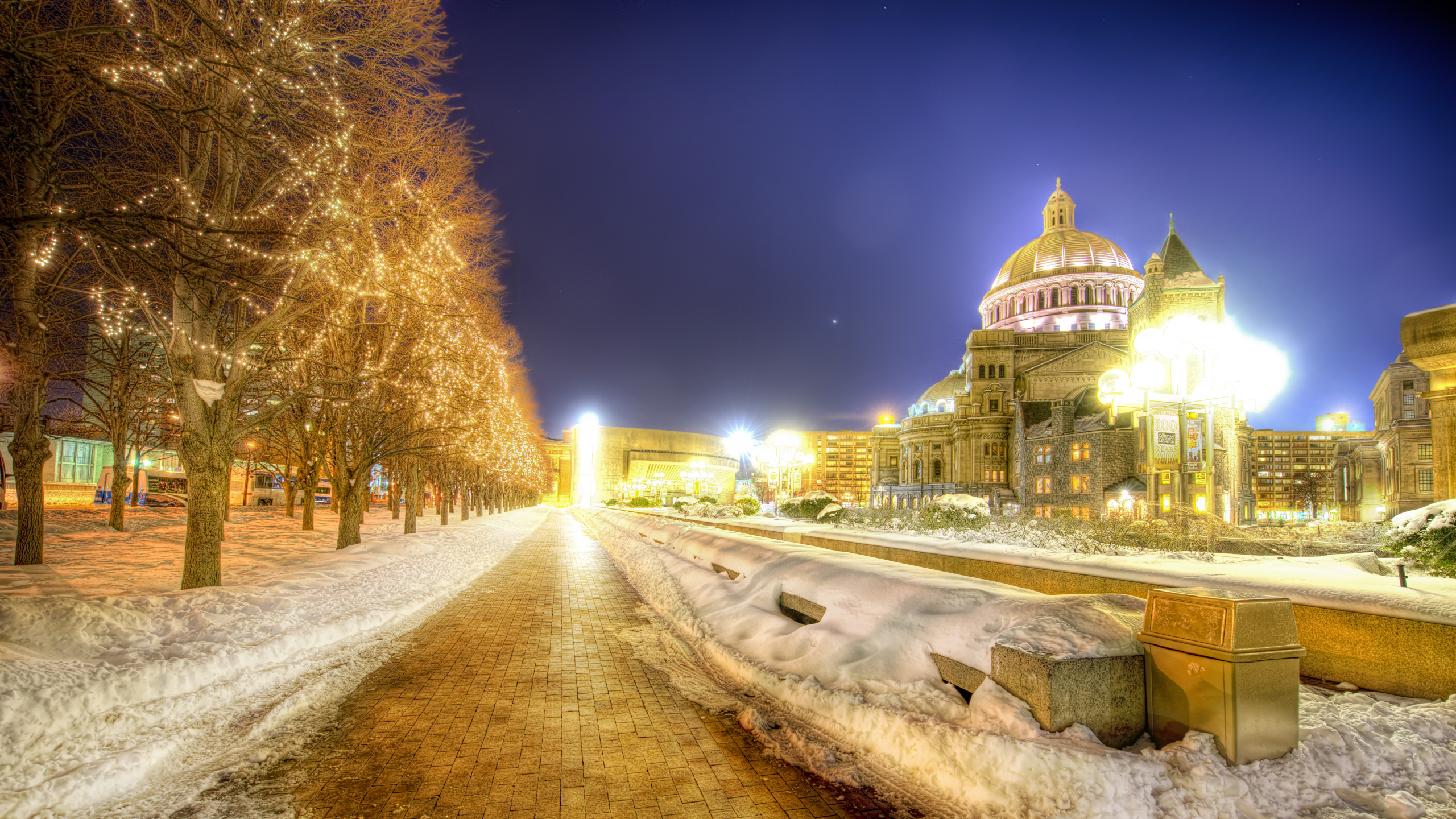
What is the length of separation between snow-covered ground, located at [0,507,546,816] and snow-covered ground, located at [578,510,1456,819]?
3875 millimetres

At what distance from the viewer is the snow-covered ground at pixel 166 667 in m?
4.18

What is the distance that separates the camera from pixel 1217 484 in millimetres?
43750

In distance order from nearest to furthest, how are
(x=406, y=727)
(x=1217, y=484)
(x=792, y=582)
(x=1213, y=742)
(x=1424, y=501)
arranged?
(x=1213, y=742) → (x=406, y=727) → (x=792, y=582) → (x=1424, y=501) → (x=1217, y=484)

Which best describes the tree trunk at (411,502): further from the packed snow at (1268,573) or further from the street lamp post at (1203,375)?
the street lamp post at (1203,375)

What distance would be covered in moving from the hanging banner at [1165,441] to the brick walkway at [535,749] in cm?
1490

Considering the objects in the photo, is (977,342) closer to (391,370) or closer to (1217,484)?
(1217,484)

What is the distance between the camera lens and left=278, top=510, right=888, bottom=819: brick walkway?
401cm

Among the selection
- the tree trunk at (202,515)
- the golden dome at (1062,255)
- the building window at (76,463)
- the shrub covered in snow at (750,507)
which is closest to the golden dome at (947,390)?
the golden dome at (1062,255)

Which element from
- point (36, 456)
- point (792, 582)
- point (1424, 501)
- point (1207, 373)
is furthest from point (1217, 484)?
point (36, 456)

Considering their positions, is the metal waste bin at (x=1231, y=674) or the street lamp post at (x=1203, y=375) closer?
the metal waste bin at (x=1231, y=674)

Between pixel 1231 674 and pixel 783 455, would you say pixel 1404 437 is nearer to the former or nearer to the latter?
pixel 783 455

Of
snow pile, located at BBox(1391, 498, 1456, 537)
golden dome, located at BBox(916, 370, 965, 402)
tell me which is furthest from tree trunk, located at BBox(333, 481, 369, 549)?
golden dome, located at BBox(916, 370, 965, 402)

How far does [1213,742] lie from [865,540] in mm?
12501

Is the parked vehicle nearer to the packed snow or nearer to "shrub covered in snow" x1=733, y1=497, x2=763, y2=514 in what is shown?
"shrub covered in snow" x1=733, y1=497, x2=763, y2=514
